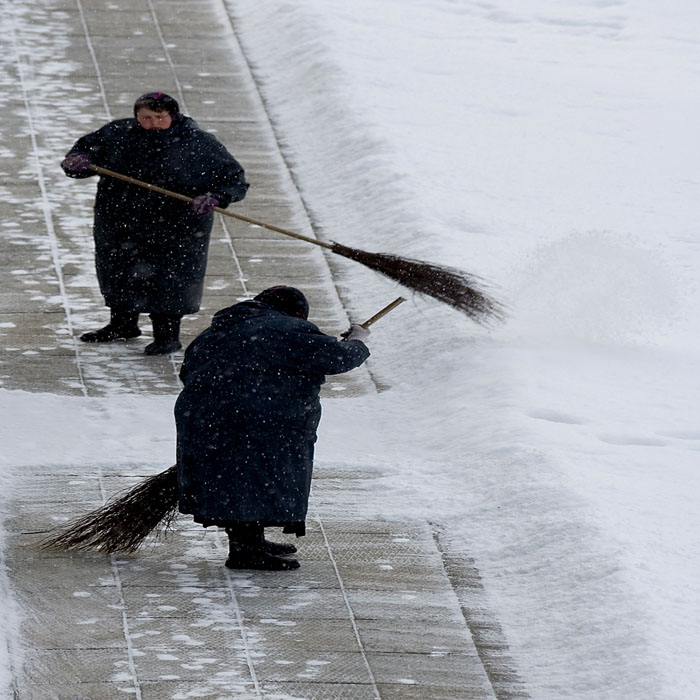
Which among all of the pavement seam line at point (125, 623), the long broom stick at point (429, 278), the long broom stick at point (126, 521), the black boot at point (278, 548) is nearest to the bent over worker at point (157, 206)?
the long broom stick at point (429, 278)

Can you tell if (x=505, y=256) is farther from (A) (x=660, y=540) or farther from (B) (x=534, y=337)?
(A) (x=660, y=540)

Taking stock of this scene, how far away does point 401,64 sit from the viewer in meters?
13.4

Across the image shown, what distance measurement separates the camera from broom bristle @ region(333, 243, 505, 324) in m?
6.64

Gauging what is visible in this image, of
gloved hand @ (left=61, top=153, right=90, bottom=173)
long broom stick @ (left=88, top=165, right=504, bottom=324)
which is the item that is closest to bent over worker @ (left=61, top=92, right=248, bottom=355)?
gloved hand @ (left=61, top=153, right=90, bottom=173)

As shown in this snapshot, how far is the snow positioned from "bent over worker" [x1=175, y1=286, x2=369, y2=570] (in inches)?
33.9

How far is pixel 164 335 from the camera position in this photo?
8.02 meters

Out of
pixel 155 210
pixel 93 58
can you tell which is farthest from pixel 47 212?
pixel 93 58

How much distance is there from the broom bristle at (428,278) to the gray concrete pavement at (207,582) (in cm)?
93

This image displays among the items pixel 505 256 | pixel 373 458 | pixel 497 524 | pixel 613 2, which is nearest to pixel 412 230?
pixel 505 256

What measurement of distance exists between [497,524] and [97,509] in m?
1.67

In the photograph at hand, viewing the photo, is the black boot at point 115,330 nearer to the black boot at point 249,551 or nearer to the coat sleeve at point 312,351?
the black boot at point 249,551

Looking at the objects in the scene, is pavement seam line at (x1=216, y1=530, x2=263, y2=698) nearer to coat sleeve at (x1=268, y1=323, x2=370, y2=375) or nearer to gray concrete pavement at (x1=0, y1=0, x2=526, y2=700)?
gray concrete pavement at (x1=0, y1=0, x2=526, y2=700)

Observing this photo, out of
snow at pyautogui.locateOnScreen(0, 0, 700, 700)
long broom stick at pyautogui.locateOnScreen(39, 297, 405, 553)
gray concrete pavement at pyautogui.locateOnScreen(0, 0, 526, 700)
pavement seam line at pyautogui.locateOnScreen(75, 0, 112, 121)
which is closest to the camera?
gray concrete pavement at pyautogui.locateOnScreen(0, 0, 526, 700)

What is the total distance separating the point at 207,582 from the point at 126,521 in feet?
1.33
